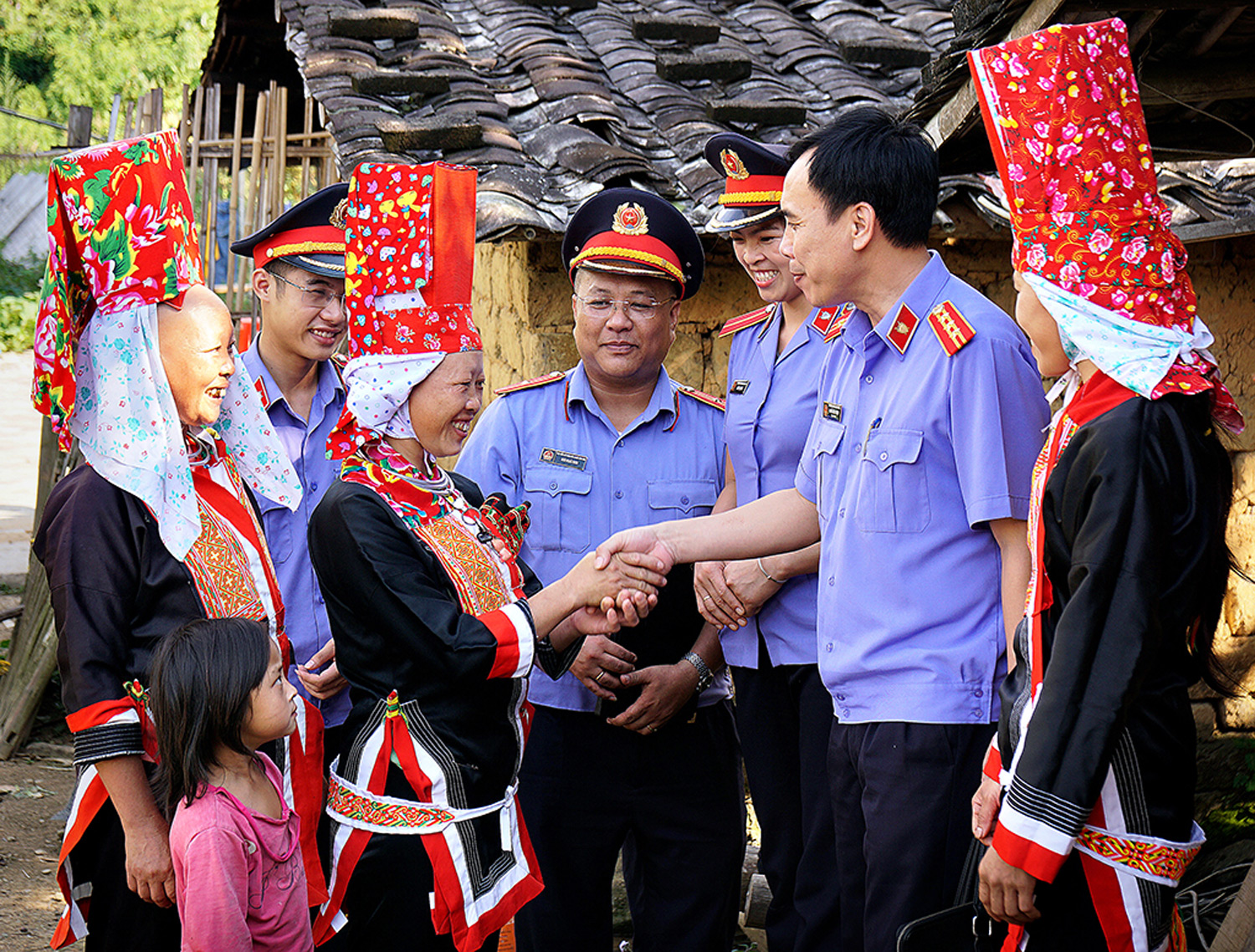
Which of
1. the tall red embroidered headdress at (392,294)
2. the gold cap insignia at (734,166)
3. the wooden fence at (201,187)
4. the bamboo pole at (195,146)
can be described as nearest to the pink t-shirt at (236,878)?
the tall red embroidered headdress at (392,294)

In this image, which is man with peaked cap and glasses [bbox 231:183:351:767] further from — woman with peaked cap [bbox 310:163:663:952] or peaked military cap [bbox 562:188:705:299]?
woman with peaked cap [bbox 310:163:663:952]

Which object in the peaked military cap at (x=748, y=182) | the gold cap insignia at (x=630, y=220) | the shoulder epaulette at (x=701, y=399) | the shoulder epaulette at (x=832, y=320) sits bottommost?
the shoulder epaulette at (x=701, y=399)

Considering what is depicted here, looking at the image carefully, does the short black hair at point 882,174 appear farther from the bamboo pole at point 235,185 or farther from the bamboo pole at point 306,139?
the bamboo pole at point 306,139

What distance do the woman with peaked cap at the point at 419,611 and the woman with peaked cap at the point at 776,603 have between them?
62 cm

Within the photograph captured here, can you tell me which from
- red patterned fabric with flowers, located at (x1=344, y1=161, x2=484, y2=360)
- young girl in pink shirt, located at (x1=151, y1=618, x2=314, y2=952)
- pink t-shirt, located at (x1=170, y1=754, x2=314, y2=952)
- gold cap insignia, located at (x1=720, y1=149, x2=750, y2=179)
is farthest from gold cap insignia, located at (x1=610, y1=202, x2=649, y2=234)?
pink t-shirt, located at (x1=170, y1=754, x2=314, y2=952)

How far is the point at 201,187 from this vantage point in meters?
7.75

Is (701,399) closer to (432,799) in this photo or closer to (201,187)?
(432,799)

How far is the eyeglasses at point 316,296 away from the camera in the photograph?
3646 mm

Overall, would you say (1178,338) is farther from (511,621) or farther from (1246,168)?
(1246,168)

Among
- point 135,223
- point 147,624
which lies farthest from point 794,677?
point 135,223

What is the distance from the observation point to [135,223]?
2617mm

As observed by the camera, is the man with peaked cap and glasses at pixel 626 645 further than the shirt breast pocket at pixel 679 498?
No

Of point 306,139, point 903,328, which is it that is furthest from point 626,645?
point 306,139

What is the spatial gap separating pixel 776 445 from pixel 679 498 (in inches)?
13.5
